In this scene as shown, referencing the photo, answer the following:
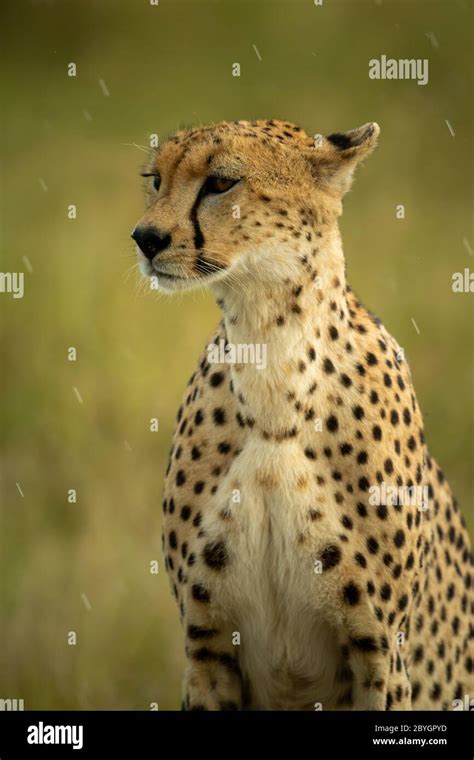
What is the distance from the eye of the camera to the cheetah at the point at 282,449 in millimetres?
3832

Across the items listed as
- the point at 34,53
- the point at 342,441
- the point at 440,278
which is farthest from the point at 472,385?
the point at 342,441

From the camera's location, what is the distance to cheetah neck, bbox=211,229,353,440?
153 inches

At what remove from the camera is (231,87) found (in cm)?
768

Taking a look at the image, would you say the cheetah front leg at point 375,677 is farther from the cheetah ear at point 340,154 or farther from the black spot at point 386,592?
the cheetah ear at point 340,154

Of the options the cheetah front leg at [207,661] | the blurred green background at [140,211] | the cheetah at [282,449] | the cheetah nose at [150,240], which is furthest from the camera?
the blurred green background at [140,211]

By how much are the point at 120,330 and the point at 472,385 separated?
5.59 ft

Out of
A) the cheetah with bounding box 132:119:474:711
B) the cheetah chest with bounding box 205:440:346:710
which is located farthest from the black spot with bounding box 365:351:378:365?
the cheetah chest with bounding box 205:440:346:710

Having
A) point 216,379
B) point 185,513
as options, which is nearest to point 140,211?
point 216,379

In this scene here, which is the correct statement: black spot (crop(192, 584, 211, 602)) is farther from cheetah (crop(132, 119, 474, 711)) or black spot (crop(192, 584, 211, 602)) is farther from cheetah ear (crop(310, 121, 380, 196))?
cheetah ear (crop(310, 121, 380, 196))

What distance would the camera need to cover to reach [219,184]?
150 inches

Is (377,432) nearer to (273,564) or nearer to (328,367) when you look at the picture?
(328,367)

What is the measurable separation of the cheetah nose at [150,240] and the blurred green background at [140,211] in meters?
2.50
